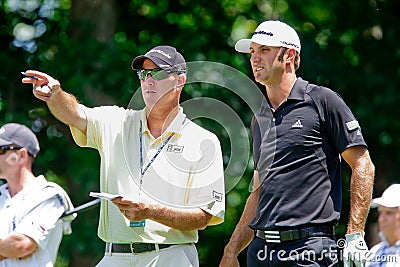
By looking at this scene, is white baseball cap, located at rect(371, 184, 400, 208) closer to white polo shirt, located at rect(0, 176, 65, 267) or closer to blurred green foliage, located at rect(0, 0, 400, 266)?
white polo shirt, located at rect(0, 176, 65, 267)

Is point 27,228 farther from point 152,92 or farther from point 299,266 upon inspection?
point 299,266

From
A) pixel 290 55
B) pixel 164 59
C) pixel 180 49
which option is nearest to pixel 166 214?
pixel 164 59

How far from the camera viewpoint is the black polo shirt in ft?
16.5

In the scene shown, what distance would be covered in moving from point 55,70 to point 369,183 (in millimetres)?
6273

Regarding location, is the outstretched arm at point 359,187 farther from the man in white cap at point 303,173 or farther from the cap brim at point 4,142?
the cap brim at point 4,142

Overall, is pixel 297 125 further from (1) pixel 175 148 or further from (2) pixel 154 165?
(2) pixel 154 165

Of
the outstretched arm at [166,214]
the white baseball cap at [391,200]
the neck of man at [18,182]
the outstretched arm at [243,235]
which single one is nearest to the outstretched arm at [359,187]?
the outstretched arm at [243,235]

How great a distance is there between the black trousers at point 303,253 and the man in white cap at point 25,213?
1.38 meters

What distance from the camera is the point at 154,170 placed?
519 centimetres

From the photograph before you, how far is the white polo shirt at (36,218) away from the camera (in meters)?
5.66

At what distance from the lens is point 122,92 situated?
1036 centimetres

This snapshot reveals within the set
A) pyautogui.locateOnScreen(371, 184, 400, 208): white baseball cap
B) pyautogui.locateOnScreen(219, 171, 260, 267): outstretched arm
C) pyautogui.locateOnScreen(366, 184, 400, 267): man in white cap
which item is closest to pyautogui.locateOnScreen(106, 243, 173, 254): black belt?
pyautogui.locateOnScreen(219, 171, 260, 267): outstretched arm

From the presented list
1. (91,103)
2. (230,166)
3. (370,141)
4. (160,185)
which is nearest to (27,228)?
(160,185)

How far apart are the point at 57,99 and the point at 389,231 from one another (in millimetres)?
2242
